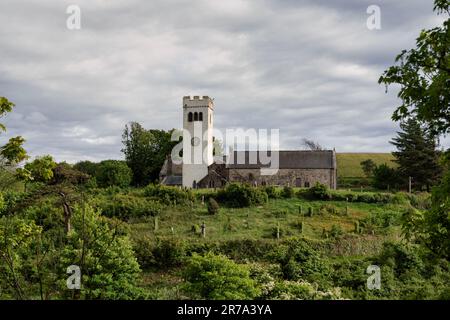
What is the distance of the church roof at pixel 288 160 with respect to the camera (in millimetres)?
56656

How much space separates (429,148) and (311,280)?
128 feet

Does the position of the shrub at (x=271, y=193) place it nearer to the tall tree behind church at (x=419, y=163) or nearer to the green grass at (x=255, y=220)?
the green grass at (x=255, y=220)

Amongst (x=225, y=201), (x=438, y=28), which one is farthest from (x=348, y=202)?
(x=438, y=28)

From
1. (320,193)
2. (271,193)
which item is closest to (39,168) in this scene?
(271,193)

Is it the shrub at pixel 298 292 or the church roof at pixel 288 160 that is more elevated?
the church roof at pixel 288 160

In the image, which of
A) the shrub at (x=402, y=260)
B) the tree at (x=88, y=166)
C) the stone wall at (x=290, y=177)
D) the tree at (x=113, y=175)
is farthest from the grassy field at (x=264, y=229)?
the tree at (x=88, y=166)

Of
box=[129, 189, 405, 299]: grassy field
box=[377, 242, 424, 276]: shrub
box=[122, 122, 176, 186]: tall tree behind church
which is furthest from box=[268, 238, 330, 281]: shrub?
box=[122, 122, 176, 186]: tall tree behind church

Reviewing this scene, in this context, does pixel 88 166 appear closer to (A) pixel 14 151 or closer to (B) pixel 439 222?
(A) pixel 14 151

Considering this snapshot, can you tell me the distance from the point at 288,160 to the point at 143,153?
78.2 ft

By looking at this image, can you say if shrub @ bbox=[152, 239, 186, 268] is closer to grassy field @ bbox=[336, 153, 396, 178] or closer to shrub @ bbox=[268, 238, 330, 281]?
shrub @ bbox=[268, 238, 330, 281]

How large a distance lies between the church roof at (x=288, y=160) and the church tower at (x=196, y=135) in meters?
3.45

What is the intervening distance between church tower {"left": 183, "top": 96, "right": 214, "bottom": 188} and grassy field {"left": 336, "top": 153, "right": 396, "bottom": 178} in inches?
1083

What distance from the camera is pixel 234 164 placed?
57094 mm
